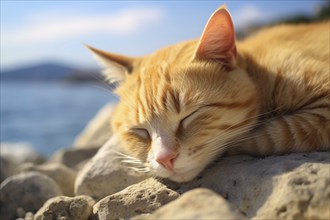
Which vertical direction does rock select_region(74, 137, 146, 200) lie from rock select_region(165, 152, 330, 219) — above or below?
below

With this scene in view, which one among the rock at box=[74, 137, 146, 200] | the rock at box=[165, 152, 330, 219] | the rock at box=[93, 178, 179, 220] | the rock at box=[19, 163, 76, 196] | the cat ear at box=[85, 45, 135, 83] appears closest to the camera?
the rock at box=[165, 152, 330, 219]

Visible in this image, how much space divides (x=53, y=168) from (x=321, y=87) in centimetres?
195

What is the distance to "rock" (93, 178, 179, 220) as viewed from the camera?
178cm

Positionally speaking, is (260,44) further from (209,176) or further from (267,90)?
(209,176)

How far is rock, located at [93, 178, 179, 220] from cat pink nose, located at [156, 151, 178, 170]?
0.13m

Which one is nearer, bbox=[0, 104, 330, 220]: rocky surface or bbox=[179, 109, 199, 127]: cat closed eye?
bbox=[0, 104, 330, 220]: rocky surface

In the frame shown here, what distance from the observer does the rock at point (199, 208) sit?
137 centimetres

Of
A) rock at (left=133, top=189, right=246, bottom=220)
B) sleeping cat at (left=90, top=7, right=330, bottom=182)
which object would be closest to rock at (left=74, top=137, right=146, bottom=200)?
sleeping cat at (left=90, top=7, right=330, bottom=182)

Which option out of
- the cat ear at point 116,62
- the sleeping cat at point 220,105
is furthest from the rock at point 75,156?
the sleeping cat at point 220,105

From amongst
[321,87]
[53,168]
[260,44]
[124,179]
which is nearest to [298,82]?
[321,87]

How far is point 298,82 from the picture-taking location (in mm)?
2096

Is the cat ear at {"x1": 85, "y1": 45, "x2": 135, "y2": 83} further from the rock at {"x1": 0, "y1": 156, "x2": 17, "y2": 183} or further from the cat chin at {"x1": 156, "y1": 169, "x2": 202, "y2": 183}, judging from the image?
the rock at {"x1": 0, "y1": 156, "x2": 17, "y2": 183}

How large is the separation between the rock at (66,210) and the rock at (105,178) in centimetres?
46

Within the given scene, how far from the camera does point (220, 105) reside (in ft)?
6.53
